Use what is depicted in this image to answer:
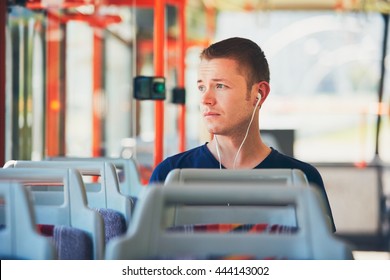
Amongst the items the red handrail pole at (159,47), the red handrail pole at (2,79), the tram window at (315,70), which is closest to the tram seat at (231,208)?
the red handrail pole at (2,79)

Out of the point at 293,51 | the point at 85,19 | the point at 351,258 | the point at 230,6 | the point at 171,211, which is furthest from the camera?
the point at 293,51

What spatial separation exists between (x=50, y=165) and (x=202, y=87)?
0.74 meters

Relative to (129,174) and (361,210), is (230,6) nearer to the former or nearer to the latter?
(361,210)

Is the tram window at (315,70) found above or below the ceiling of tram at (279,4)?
below

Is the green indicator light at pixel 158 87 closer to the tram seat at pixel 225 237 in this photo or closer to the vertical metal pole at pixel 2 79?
the vertical metal pole at pixel 2 79

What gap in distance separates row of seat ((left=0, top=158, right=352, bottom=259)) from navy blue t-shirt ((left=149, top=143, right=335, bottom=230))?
19 cm

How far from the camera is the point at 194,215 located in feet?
6.79

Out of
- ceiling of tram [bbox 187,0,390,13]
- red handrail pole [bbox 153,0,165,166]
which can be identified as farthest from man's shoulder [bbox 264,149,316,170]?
ceiling of tram [bbox 187,0,390,13]

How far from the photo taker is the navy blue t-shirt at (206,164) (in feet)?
8.19

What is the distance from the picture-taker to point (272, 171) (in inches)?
87.4

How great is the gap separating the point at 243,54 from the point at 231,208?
2.09 ft

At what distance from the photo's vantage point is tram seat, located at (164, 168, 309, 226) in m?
2.06

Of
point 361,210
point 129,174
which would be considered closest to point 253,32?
point 361,210

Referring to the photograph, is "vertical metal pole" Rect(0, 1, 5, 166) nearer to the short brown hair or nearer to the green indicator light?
the green indicator light
